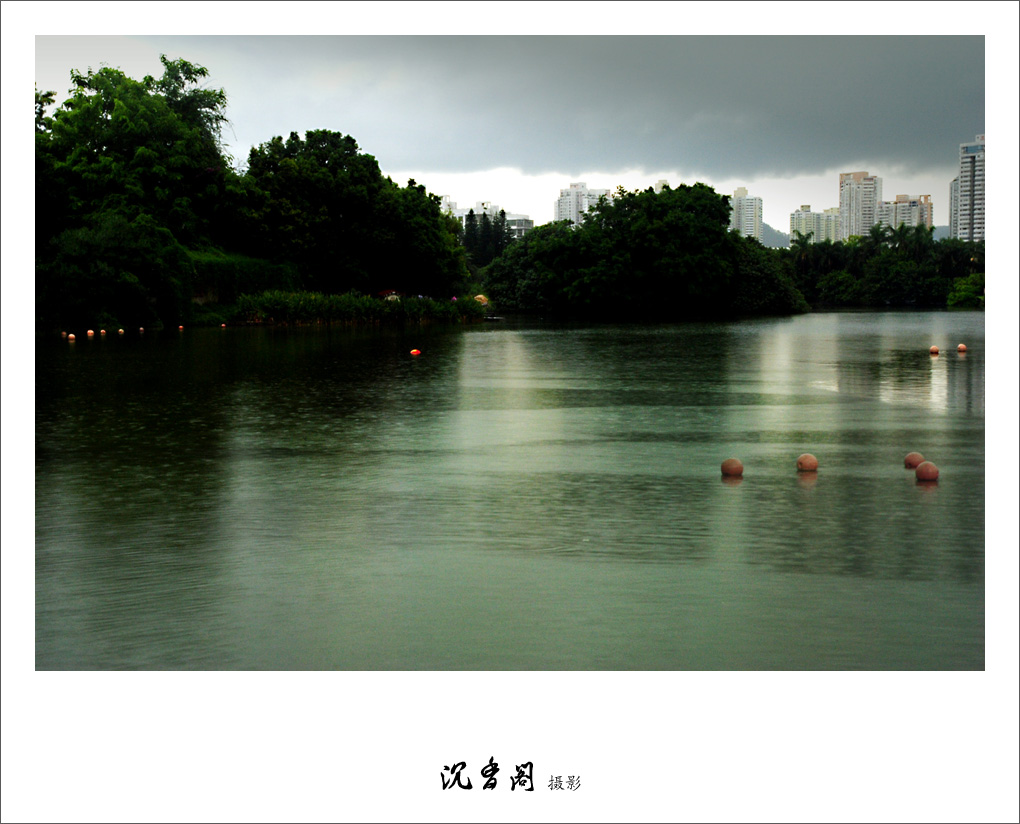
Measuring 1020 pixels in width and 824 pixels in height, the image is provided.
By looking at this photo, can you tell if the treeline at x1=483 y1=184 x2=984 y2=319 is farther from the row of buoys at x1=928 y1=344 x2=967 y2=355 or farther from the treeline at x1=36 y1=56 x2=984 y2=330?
the row of buoys at x1=928 y1=344 x2=967 y2=355

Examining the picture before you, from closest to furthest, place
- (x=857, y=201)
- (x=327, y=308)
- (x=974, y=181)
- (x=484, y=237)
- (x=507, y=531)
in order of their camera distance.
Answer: (x=507, y=531) → (x=974, y=181) → (x=327, y=308) → (x=857, y=201) → (x=484, y=237)

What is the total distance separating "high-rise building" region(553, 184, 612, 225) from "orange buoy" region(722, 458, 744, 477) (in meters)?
33.6

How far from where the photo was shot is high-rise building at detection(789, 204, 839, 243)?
42562 millimetres

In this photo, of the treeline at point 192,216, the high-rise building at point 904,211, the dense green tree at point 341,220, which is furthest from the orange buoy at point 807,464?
the high-rise building at point 904,211

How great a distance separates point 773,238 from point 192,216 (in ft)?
91.3

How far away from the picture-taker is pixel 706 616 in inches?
152

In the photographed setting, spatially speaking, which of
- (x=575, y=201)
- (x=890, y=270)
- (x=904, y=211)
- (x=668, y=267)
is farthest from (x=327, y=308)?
(x=890, y=270)

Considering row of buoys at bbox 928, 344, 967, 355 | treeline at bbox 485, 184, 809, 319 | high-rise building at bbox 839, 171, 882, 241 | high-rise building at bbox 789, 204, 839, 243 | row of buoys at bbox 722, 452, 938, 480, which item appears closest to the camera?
row of buoys at bbox 722, 452, 938, 480

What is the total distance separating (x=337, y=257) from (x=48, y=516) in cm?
3079

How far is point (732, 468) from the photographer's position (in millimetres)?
6426

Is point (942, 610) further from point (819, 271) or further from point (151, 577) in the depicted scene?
point (819, 271)

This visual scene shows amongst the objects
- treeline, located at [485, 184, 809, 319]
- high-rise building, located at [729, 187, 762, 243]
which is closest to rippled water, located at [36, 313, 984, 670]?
treeline, located at [485, 184, 809, 319]

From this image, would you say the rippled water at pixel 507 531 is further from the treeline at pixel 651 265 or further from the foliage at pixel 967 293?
the foliage at pixel 967 293

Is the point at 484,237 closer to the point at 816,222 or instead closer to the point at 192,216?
the point at 816,222
